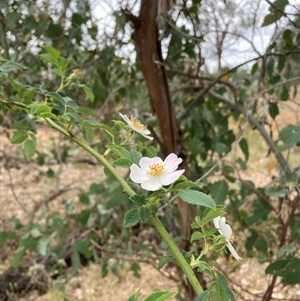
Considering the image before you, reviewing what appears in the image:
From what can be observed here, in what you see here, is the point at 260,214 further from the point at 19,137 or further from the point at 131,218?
the point at 131,218

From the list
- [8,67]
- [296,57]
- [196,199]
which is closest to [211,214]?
[196,199]

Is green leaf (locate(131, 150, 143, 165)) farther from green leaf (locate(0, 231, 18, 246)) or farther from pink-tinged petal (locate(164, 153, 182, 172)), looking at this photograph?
green leaf (locate(0, 231, 18, 246))

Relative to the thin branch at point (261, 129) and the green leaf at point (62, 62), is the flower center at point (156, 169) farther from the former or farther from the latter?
the thin branch at point (261, 129)

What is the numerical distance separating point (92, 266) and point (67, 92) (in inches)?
34.6

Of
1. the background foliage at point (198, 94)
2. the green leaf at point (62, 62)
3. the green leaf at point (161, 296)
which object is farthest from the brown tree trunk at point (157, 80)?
the green leaf at point (161, 296)

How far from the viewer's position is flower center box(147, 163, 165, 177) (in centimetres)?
48

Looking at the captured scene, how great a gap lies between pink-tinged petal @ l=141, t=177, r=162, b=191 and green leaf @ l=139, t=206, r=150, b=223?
2 centimetres

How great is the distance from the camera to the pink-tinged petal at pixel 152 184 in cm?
47

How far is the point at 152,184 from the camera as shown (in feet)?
1.56

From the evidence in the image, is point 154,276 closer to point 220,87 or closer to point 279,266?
point 220,87

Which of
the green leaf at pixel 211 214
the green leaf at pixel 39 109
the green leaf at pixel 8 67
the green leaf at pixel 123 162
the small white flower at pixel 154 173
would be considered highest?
the green leaf at pixel 8 67

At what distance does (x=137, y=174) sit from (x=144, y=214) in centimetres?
4

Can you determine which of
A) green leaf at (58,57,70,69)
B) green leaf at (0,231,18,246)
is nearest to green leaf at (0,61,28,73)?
green leaf at (58,57,70,69)

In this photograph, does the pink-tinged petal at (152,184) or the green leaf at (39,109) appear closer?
the pink-tinged petal at (152,184)
